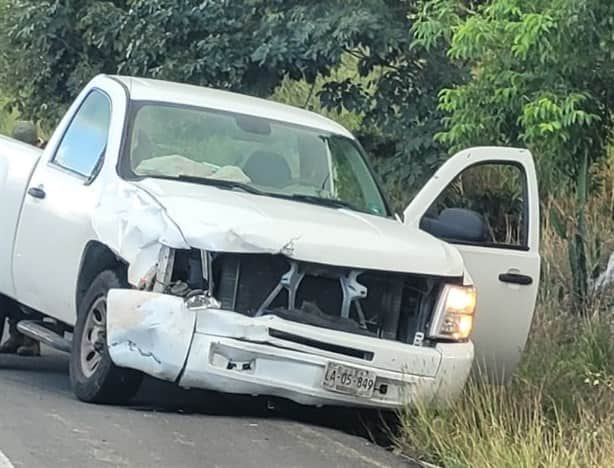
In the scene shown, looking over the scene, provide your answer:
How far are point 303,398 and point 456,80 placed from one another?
697 centimetres

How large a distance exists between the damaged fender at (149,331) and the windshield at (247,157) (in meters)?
1.23

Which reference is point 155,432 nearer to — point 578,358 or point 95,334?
point 95,334

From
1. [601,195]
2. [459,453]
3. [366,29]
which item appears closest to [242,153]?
[459,453]

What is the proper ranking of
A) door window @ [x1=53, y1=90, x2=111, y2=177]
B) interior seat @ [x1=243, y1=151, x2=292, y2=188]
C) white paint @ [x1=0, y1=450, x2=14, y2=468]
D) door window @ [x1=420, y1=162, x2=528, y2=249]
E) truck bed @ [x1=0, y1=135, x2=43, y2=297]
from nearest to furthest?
white paint @ [x1=0, y1=450, x2=14, y2=468], interior seat @ [x1=243, y1=151, x2=292, y2=188], door window @ [x1=53, y1=90, x2=111, y2=177], truck bed @ [x1=0, y1=135, x2=43, y2=297], door window @ [x1=420, y1=162, x2=528, y2=249]

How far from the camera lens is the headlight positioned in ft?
25.0

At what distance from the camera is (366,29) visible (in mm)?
12859

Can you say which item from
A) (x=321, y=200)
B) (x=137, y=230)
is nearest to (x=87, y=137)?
(x=321, y=200)

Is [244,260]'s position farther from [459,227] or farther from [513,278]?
[513,278]

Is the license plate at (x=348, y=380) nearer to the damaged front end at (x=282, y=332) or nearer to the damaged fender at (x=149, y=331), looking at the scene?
the damaged front end at (x=282, y=332)

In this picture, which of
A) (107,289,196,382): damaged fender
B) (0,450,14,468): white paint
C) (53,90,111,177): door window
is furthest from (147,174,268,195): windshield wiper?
(0,450,14,468): white paint

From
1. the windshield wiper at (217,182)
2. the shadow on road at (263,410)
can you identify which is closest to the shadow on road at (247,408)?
the shadow on road at (263,410)

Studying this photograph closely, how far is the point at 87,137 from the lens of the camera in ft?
29.2

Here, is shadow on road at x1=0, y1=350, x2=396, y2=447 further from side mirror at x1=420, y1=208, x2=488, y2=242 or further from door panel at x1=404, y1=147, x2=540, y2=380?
side mirror at x1=420, y1=208, x2=488, y2=242

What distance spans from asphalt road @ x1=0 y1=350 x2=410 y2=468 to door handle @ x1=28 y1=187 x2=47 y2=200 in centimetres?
119
